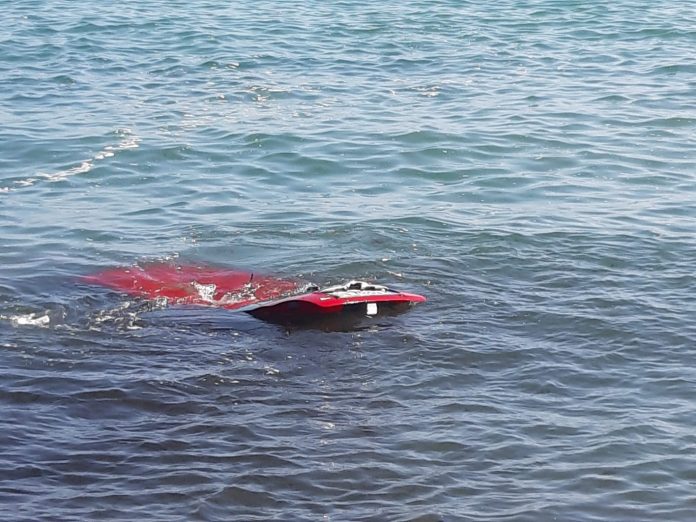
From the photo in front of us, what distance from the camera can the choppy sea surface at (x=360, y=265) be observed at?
7.96m

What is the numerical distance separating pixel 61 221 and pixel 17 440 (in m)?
6.05

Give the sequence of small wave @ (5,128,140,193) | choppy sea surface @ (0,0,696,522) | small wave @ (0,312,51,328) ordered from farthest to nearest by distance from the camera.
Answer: small wave @ (5,128,140,193) < small wave @ (0,312,51,328) < choppy sea surface @ (0,0,696,522)

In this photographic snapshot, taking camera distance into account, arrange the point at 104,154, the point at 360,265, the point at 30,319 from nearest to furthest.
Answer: the point at 30,319, the point at 360,265, the point at 104,154

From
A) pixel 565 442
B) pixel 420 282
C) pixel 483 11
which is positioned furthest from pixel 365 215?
pixel 483 11

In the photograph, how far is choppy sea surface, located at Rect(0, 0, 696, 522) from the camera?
26.1ft

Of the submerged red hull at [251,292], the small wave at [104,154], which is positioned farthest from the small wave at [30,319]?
the small wave at [104,154]

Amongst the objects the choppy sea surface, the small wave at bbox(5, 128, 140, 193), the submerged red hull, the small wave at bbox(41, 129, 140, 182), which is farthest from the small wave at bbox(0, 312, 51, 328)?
the small wave at bbox(41, 129, 140, 182)

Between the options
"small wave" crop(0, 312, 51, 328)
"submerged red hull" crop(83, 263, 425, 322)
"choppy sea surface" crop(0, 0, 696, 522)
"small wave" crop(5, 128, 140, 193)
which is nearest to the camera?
"choppy sea surface" crop(0, 0, 696, 522)

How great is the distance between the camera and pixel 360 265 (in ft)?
40.6

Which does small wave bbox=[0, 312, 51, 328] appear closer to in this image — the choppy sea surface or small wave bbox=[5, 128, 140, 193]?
the choppy sea surface

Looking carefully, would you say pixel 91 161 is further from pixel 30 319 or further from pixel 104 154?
pixel 30 319

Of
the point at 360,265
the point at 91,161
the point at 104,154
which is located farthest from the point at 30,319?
the point at 104,154

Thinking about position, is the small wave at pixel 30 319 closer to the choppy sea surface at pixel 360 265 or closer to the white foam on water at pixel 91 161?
the choppy sea surface at pixel 360 265

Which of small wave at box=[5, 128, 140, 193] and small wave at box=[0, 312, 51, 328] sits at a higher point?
small wave at box=[5, 128, 140, 193]
